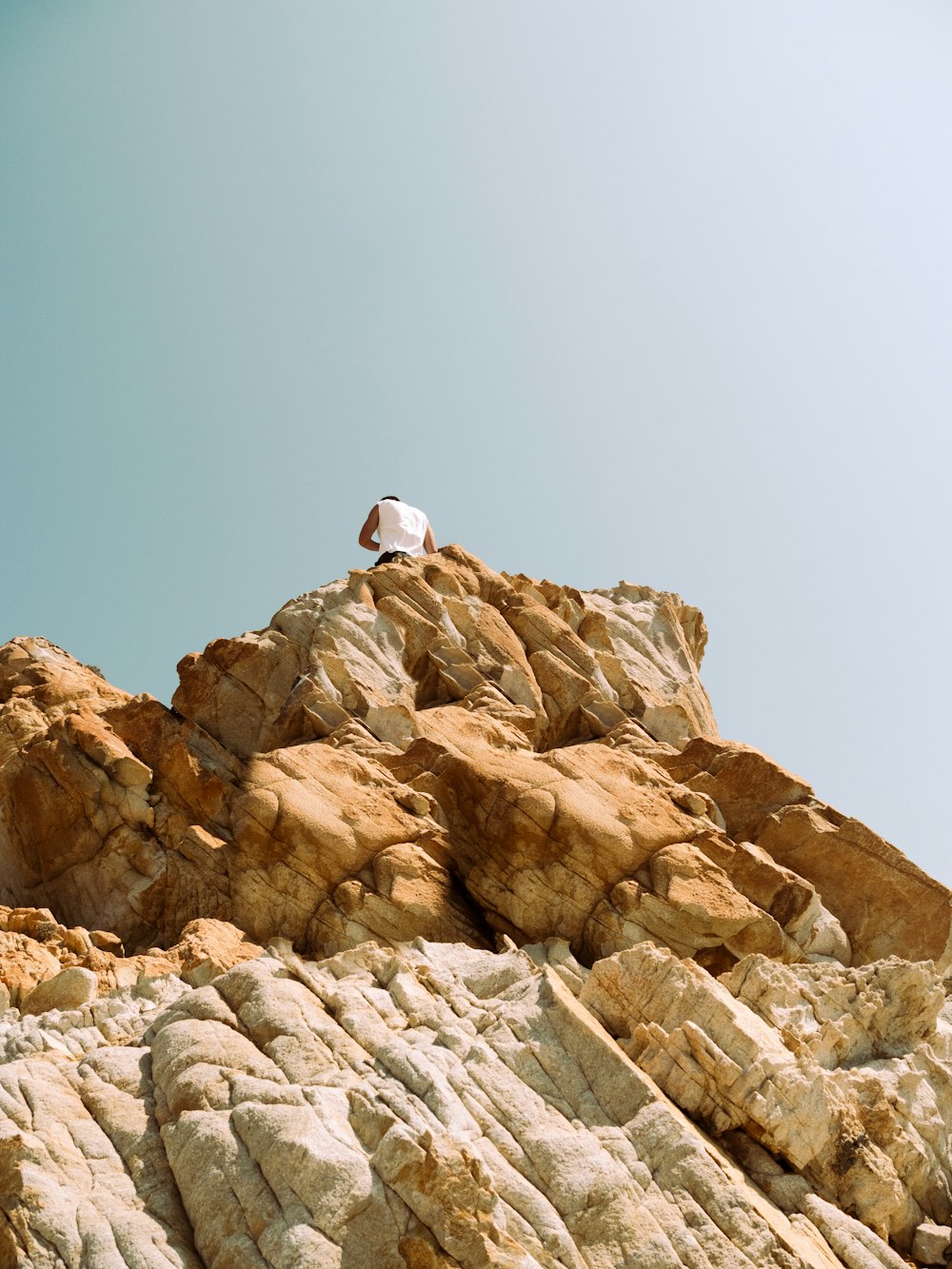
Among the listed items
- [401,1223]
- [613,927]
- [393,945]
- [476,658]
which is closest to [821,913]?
[613,927]

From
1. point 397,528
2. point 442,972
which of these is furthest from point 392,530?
point 442,972

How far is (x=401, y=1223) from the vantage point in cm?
1567

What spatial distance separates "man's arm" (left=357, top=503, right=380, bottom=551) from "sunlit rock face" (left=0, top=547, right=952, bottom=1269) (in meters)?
1.75

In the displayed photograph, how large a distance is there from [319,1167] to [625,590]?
2808 cm

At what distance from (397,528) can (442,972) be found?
56.0ft

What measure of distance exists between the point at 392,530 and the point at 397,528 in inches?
6.3

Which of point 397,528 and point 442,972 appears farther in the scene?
point 397,528

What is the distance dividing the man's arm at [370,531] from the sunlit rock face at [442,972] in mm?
1751

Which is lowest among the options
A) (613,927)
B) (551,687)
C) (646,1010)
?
(646,1010)

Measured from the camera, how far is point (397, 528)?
36531 mm

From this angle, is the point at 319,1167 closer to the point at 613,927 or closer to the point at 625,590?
the point at 613,927

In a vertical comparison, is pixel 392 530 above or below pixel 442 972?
above

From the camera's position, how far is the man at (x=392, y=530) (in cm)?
3653

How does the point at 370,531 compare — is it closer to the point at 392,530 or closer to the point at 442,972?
the point at 392,530
